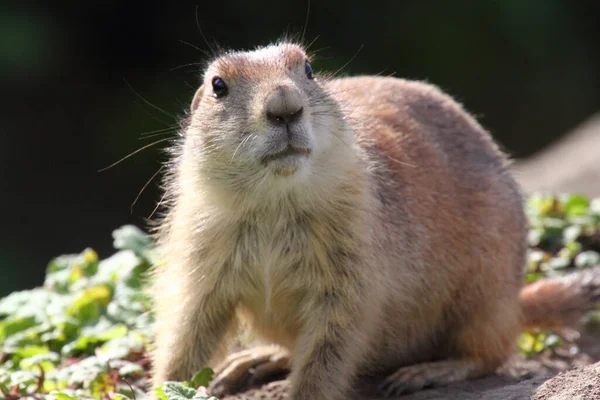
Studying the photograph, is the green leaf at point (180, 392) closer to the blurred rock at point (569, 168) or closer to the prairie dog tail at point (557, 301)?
the prairie dog tail at point (557, 301)

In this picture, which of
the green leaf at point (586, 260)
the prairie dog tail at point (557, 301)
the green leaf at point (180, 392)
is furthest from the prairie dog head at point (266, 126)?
the green leaf at point (586, 260)

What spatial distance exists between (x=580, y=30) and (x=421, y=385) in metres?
9.52

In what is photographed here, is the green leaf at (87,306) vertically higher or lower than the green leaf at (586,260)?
higher

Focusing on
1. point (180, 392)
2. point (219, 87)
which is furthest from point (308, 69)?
point (180, 392)

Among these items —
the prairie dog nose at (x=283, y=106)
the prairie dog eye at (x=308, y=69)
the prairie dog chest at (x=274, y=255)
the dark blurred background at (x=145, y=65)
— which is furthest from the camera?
the dark blurred background at (x=145, y=65)

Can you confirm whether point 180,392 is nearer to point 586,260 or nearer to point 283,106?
point 283,106

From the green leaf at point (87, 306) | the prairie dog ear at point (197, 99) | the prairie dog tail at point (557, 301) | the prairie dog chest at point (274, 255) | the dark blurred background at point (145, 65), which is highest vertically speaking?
the dark blurred background at point (145, 65)

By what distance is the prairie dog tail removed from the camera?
6.38 metres

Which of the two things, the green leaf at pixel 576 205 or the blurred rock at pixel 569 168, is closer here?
the green leaf at pixel 576 205

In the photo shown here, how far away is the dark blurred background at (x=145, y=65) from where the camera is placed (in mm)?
12258

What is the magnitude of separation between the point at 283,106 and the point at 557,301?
275 centimetres

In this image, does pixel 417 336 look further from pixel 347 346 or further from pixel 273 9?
pixel 273 9

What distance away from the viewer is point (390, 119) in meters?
5.98

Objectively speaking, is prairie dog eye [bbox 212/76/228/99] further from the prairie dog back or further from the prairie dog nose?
the prairie dog nose
